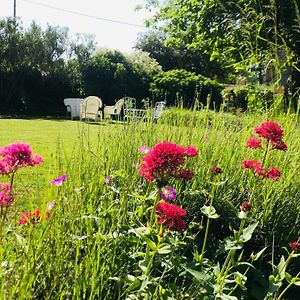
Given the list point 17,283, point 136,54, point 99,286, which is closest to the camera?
point 17,283

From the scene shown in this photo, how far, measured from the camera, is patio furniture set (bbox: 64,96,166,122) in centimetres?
300

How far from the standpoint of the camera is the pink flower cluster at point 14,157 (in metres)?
1.34

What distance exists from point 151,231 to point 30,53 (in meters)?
19.0

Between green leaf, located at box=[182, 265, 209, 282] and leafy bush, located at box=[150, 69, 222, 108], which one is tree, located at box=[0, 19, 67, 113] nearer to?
leafy bush, located at box=[150, 69, 222, 108]

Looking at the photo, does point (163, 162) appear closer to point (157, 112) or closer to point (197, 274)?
point (197, 274)

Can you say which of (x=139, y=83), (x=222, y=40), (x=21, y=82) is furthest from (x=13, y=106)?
(x=222, y=40)

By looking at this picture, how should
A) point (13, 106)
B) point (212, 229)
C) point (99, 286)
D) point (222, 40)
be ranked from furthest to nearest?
point (13, 106) < point (222, 40) < point (212, 229) < point (99, 286)

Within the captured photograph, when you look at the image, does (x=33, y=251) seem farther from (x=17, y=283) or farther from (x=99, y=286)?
(x=99, y=286)

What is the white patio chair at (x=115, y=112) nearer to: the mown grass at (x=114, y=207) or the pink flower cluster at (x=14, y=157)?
the mown grass at (x=114, y=207)

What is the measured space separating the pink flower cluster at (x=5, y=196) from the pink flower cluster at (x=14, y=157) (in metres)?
0.06

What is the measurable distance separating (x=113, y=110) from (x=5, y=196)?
961 centimetres

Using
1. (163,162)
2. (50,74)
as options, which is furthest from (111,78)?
(163,162)

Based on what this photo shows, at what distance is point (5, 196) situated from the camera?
1293 mm

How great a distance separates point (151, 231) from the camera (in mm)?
1304
